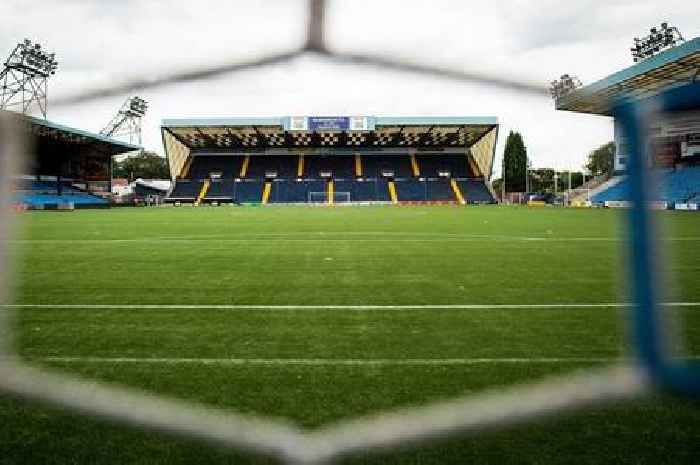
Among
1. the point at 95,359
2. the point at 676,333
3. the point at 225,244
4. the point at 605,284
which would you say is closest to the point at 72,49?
the point at 95,359

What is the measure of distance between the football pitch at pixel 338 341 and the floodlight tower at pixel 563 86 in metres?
0.40

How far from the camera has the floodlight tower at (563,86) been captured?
5.27ft

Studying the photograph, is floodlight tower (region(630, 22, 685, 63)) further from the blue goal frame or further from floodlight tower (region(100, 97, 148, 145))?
floodlight tower (region(100, 97, 148, 145))

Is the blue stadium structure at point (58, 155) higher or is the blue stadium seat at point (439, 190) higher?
the blue stadium seat at point (439, 190)

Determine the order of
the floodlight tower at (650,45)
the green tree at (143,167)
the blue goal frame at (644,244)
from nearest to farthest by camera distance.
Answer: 1. the blue goal frame at (644,244)
2. the floodlight tower at (650,45)
3. the green tree at (143,167)

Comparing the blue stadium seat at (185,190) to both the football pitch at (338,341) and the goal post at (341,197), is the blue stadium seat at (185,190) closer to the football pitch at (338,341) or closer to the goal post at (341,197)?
the goal post at (341,197)

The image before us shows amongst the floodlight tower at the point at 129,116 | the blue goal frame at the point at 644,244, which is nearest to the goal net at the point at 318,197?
the floodlight tower at the point at 129,116

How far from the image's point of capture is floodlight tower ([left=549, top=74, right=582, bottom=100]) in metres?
1.61

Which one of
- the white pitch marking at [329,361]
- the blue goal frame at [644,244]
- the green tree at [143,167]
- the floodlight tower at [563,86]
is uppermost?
the green tree at [143,167]

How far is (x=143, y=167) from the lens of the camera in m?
94.2

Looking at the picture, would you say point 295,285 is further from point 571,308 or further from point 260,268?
point 571,308

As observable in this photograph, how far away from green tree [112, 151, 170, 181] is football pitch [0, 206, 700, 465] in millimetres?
89072

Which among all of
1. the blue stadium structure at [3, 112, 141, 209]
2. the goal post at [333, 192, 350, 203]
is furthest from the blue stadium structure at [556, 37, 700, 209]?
the goal post at [333, 192, 350, 203]

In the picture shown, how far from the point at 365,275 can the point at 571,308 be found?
288cm
